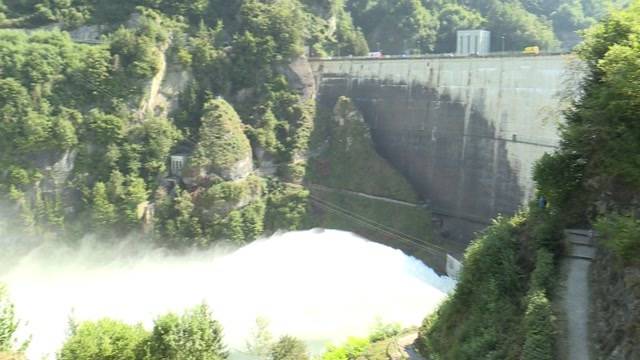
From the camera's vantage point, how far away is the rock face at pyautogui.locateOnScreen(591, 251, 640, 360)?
940 centimetres

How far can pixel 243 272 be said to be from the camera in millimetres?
30328

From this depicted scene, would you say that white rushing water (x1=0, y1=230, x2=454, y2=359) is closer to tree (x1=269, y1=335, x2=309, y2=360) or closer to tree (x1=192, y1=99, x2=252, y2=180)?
tree (x1=269, y1=335, x2=309, y2=360)

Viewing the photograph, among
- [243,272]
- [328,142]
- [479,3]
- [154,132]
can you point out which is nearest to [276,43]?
[328,142]

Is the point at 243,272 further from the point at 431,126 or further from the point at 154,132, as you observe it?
the point at 431,126

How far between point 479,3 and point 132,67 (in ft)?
113

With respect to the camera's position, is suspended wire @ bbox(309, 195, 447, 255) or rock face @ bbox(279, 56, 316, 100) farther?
rock face @ bbox(279, 56, 316, 100)

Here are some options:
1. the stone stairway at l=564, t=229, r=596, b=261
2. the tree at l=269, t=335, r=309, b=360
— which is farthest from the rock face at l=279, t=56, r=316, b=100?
the stone stairway at l=564, t=229, r=596, b=261

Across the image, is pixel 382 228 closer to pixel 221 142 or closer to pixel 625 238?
pixel 221 142

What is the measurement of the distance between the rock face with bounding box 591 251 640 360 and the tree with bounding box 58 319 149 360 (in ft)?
29.4

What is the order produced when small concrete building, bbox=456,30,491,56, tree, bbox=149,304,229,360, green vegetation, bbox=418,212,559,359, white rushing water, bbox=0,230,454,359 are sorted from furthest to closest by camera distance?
small concrete building, bbox=456,30,491,56 → white rushing water, bbox=0,230,454,359 → tree, bbox=149,304,229,360 → green vegetation, bbox=418,212,559,359

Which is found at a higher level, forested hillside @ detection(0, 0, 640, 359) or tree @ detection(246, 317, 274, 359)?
forested hillside @ detection(0, 0, 640, 359)

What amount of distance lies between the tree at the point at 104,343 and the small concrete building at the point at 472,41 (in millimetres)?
38835

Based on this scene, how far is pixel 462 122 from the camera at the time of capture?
100 ft

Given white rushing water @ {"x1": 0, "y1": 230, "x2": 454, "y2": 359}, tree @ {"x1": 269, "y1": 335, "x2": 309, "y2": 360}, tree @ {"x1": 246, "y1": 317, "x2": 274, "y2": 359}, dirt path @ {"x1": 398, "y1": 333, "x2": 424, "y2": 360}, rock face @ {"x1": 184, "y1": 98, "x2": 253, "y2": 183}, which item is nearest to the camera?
dirt path @ {"x1": 398, "y1": 333, "x2": 424, "y2": 360}
